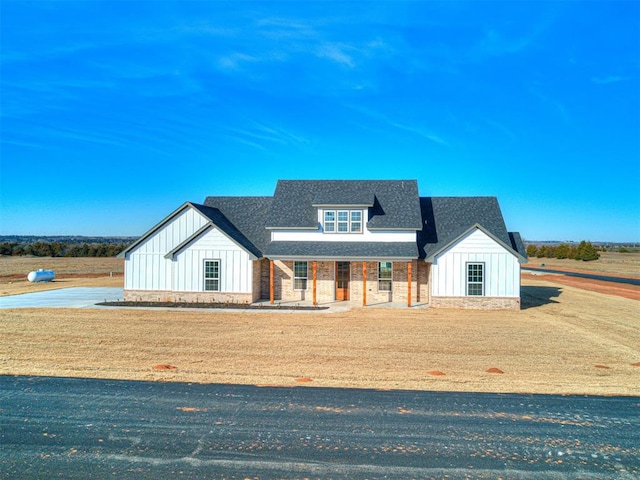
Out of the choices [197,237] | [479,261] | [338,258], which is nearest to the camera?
[479,261]

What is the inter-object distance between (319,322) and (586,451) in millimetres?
12631

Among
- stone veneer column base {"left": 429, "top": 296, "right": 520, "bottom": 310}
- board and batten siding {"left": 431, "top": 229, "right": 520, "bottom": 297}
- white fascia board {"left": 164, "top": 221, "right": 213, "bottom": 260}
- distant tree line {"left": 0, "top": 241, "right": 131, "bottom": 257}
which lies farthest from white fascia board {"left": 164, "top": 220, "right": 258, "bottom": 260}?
distant tree line {"left": 0, "top": 241, "right": 131, "bottom": 257}

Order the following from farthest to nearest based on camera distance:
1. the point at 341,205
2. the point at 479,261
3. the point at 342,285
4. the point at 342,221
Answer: the point at 342,221 < the point at 341,205 < the point at 342,285 < the point at 479,261

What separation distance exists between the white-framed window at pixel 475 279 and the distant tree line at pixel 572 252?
A: 6606cm

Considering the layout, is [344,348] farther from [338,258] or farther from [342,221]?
[342,221]

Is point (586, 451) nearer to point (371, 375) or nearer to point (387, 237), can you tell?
point (371, 375)

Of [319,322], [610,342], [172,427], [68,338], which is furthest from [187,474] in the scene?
[610,342]

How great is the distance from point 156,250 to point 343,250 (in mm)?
10232

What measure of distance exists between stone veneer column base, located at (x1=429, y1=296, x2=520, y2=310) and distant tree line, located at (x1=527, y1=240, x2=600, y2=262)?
65.4 m

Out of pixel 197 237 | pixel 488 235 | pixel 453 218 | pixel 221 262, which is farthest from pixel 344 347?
pixel 453 218

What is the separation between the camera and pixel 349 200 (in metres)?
26.1

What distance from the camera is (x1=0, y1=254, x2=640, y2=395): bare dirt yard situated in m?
11.0

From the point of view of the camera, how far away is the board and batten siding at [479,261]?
898 inches

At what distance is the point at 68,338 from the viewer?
607 inches
